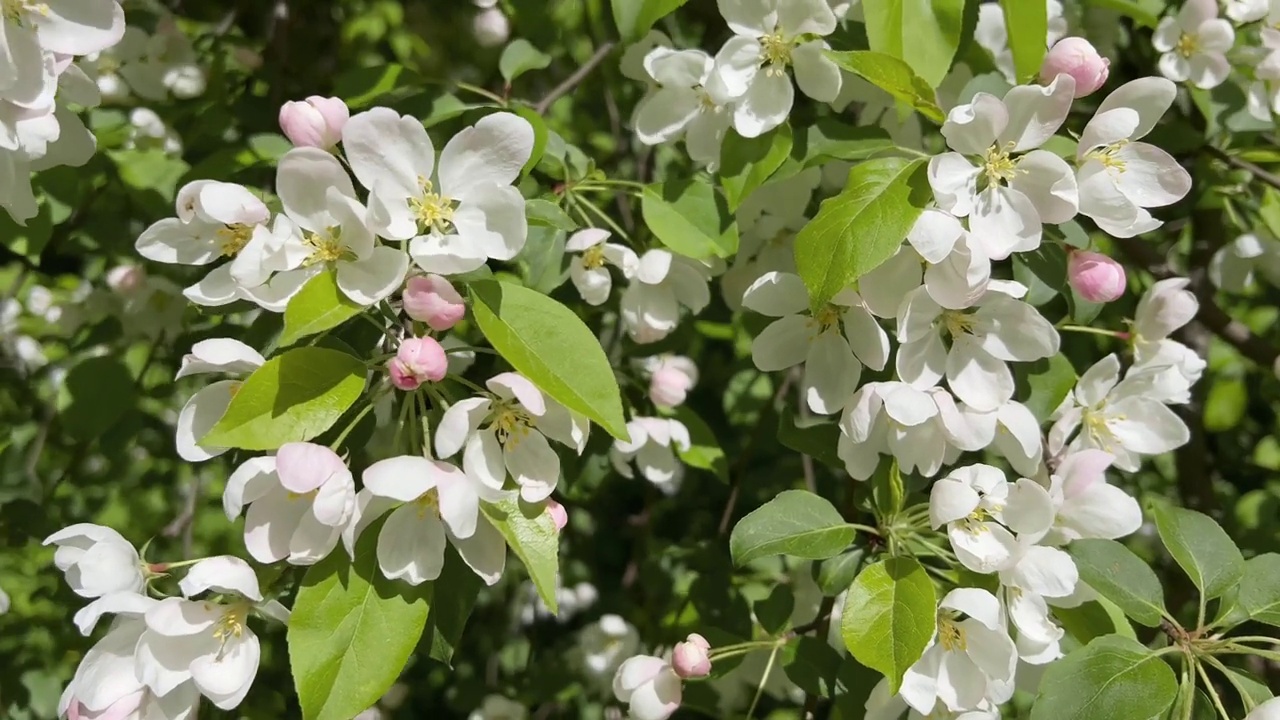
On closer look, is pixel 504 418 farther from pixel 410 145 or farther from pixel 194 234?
pixel 194 234

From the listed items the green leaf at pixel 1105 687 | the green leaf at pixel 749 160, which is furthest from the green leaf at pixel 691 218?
the green leaf at pixel 1105 687

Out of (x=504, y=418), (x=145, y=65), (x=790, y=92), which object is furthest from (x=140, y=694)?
(x=145, y=65)

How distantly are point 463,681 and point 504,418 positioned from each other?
1408 mm

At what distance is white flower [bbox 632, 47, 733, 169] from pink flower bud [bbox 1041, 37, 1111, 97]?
436 mm

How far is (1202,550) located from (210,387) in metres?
1.29

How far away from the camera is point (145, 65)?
1.87 m

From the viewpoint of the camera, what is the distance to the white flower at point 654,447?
4.94 feet

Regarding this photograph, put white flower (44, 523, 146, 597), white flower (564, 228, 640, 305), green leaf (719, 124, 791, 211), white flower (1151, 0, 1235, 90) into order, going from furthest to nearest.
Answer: white flower (1151, 0, 1235, 90) < white flower (564, 228, 640, 305) < green leaf (719, 124, 791, 211) < white flower (44, 523, 146, 597)

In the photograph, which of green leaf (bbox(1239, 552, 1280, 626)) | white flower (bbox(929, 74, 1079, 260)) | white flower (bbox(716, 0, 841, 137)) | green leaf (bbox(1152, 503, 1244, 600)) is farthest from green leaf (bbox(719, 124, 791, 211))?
green leaf (bbox(1239, 552, 1280, 626))

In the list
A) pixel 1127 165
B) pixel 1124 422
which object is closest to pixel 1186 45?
pixel 1127 165

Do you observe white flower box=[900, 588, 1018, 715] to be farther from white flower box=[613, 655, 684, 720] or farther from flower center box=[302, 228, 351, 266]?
flower center box=[302, 228, 351, 266]

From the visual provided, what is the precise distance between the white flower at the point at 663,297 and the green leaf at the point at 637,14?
33 centimetres

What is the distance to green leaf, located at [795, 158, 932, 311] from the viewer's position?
101cm

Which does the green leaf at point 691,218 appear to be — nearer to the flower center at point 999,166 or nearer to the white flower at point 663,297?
the white flower at point 663,297
